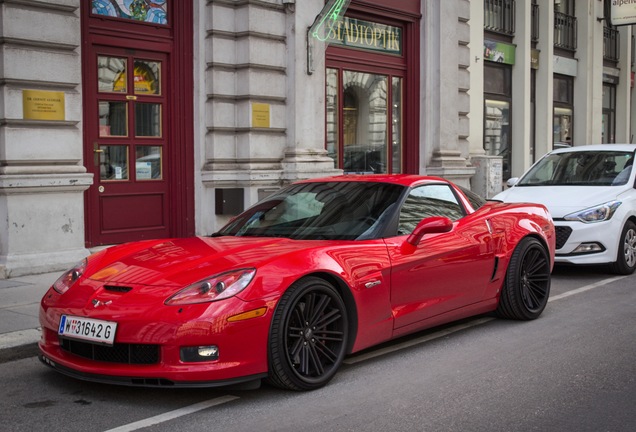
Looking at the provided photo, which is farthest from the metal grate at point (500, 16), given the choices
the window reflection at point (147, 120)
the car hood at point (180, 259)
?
the car hood at point (180, 259)

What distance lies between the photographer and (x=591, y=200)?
10.1m

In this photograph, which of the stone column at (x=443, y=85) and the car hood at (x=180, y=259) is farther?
the stone column at (x=443, y=85)

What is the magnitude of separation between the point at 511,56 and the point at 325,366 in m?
16.8

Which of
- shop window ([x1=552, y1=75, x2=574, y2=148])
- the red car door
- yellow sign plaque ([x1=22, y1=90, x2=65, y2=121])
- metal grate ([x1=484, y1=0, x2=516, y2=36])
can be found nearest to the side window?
the red car door

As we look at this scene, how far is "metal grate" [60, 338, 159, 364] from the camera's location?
4750mm

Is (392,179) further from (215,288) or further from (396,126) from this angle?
(396,126)

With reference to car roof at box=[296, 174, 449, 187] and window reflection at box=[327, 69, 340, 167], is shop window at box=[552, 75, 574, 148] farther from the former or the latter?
car roof at box=[296, 174, 449, 187]

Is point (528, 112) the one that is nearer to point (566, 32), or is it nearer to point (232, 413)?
point (566, 32)

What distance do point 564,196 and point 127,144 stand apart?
5981mm

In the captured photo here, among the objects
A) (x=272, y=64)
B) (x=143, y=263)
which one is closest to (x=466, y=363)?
(x=143, y=263)

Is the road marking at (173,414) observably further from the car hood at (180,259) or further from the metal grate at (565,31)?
the metal grate at (565,31)

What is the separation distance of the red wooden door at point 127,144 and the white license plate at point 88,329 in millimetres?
6051

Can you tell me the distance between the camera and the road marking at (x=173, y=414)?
4.49 meters

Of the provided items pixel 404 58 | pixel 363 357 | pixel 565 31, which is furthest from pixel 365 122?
pixel 565 31
